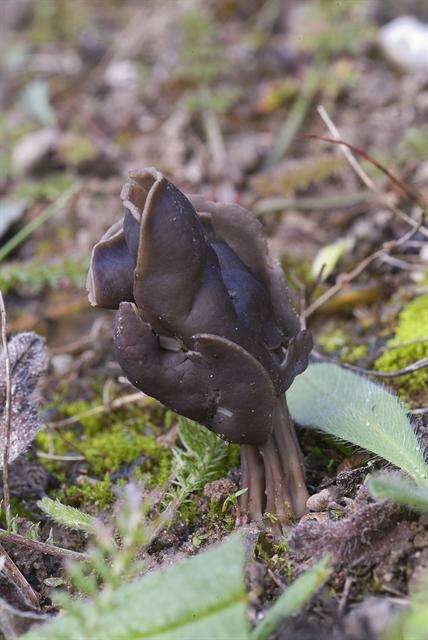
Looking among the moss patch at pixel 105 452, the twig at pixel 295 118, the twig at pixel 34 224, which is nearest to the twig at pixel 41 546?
the moss patch at pixel 105 452

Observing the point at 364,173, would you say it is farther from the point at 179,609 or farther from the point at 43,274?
the point at 179,609

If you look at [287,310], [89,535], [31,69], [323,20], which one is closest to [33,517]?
[89,535]

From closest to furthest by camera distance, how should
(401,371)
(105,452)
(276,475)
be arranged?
(276,475) < (401,371) < (105,452)

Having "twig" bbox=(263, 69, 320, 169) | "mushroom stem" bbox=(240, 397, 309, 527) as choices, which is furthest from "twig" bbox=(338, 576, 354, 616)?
"twig" bbox=(263, 69, 320, 169)

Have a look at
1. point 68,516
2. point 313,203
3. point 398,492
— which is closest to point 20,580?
point 68,516

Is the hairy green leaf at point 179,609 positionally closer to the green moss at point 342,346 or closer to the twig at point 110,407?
the twig at point 110,407

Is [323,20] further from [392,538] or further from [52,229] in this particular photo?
[392,538]
